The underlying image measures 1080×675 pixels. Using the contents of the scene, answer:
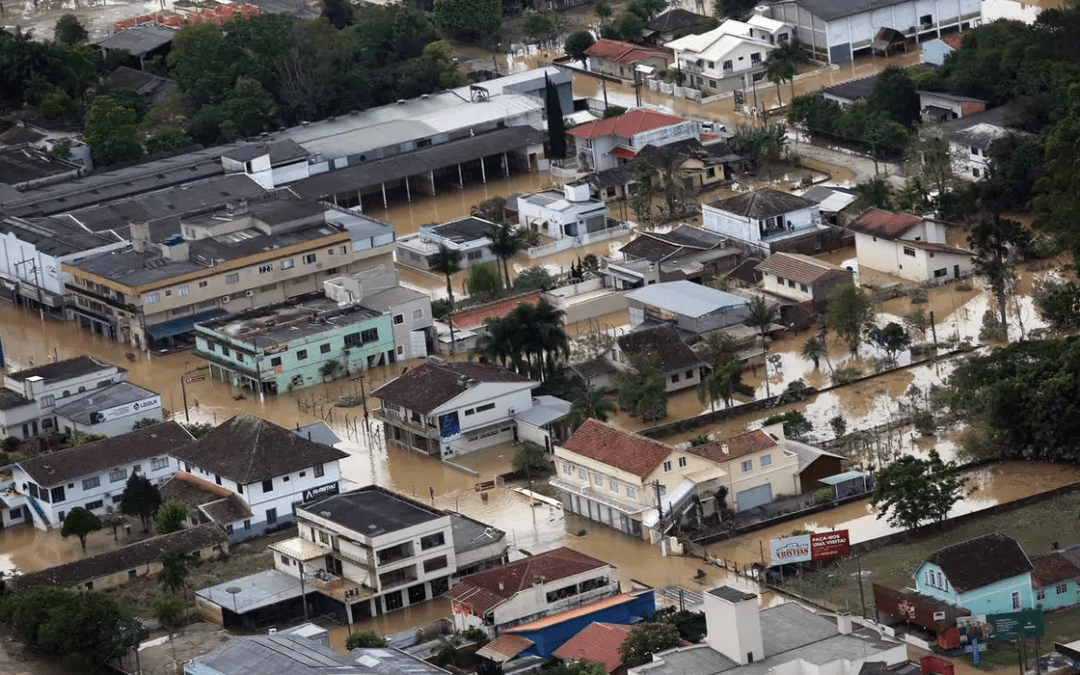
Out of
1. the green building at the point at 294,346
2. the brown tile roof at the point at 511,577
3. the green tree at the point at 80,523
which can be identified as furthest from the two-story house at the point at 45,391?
the brown tile roof at the point at 511,577

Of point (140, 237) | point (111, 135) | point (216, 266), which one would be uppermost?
point (140, 237)

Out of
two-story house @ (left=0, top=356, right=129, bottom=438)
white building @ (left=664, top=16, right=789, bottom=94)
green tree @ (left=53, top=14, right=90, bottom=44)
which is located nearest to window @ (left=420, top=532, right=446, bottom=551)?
two-story house @ (left=0, top=356, right=129, bottom=438)

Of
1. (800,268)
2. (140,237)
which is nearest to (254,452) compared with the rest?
(140,237)

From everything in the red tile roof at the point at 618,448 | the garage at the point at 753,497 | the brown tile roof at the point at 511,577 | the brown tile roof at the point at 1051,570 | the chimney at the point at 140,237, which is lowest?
the garage at the point at 753,497

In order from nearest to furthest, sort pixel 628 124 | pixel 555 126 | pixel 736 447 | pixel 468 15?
pixel 736 447
pixel 628 124
pixel 555 126
pixel 468 15

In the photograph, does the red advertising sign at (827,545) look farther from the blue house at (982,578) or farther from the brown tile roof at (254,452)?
the brown tile roof at (254,452)

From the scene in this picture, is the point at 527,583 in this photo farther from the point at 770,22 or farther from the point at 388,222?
the point at 770,22

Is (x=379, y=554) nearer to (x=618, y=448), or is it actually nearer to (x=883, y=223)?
(x=618, y=448)
